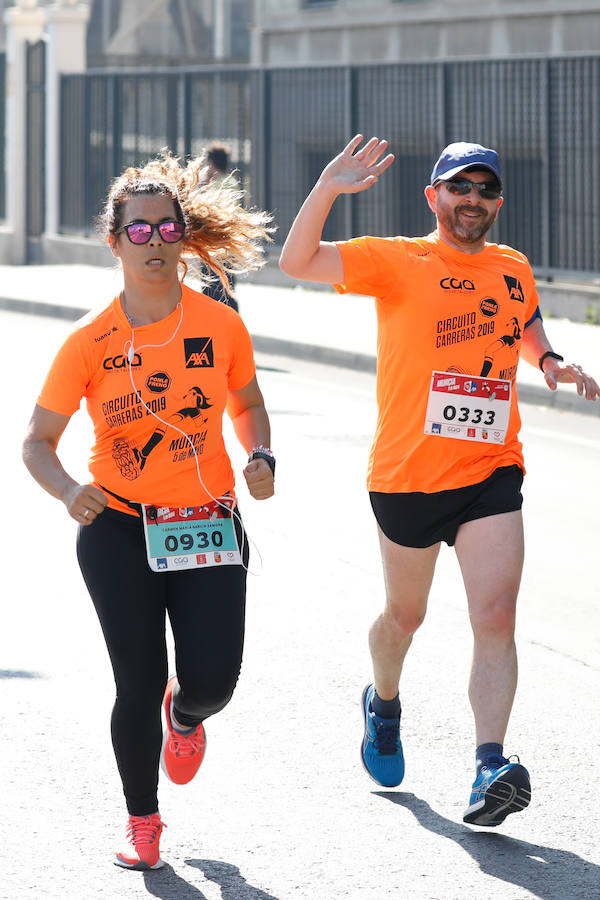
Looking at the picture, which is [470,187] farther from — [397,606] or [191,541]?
[191,541]

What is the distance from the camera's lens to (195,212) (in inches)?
191

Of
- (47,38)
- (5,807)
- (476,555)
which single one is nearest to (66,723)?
(5,807)

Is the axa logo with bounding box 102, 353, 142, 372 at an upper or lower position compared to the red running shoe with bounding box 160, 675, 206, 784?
upper

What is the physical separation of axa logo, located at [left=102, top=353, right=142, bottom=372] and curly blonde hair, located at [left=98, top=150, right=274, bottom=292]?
0.39m

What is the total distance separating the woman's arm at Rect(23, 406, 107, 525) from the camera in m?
4.30

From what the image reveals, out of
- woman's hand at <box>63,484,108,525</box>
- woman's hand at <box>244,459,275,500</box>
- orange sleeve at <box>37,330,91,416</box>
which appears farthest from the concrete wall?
woman's hand at <box>63,484,108,525</box>

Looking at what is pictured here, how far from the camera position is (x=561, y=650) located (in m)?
6.67

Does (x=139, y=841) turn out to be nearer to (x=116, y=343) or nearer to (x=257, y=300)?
(x=116, y=343)

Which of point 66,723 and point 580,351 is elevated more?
point 580,351

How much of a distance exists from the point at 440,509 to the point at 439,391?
1.14 feet

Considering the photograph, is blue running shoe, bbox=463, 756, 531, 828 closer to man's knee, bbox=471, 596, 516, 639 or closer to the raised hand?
man's knee, bbox=471, 596, 516, 639

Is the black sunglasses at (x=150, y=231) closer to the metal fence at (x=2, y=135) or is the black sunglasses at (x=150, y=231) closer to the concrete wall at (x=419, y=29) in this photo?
the concrete wall at (x=419, y=29)

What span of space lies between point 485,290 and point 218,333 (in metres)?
0.90

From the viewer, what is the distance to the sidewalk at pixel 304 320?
1484 centimetres
